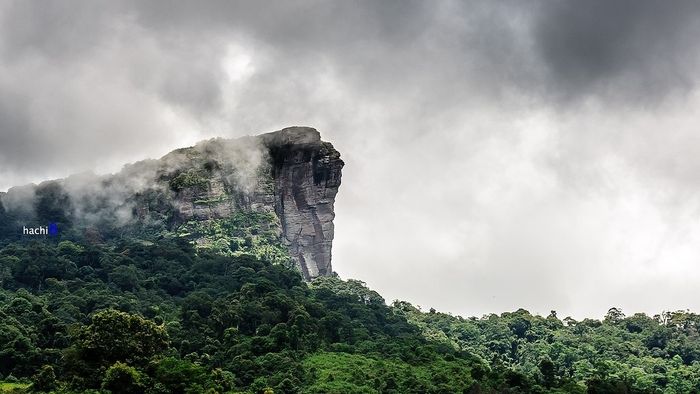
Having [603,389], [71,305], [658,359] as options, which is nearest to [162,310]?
[71,305]

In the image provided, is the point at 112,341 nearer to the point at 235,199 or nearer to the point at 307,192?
the point at 235,199

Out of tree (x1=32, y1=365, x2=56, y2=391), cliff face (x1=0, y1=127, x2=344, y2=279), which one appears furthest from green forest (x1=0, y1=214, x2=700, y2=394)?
cliff face (x1=0, y1=127, x2=344, y2=279)

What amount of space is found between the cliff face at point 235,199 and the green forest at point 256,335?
2408 mm

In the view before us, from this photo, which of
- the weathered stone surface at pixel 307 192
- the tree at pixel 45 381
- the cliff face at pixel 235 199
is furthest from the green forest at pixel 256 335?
the weathered stone surface at pixel 307 192

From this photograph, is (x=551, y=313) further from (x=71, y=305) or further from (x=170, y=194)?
(x=71, y=305)

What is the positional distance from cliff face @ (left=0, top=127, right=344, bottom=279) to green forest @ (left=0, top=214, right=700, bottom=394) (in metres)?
2.41

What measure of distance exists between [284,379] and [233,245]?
53.6 m

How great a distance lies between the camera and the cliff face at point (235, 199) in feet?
399

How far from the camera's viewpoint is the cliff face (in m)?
122

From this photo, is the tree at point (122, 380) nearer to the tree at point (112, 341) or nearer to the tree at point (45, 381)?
the tree at point (112, 341)

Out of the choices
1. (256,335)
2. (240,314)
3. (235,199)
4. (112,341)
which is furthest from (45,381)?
Result: (235,199)

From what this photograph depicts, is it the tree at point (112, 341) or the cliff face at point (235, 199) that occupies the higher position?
the cliff face at point (235, 199)

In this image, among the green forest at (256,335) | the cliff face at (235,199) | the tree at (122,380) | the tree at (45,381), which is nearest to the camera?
the tree at (122,380)

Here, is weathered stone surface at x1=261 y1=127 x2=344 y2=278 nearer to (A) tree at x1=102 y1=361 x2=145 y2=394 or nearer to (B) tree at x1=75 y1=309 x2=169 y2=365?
(B) tree at x1=75 y1=309 x2=169 y2=365
